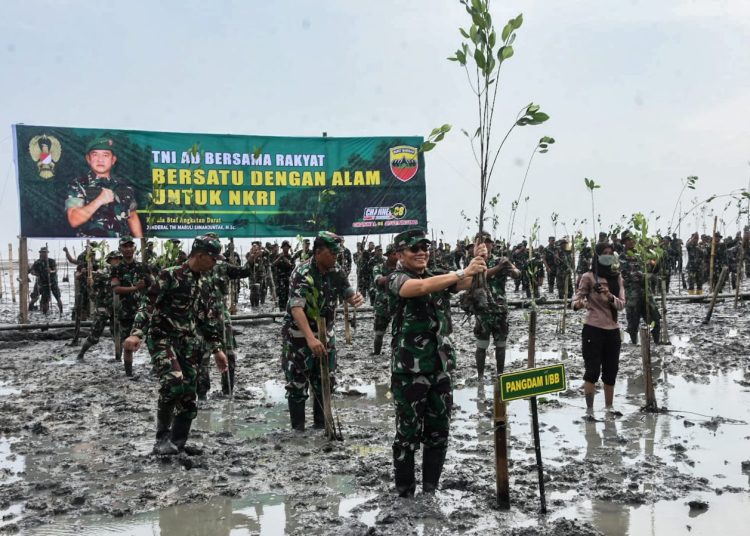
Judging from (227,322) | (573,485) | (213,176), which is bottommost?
(573,485)

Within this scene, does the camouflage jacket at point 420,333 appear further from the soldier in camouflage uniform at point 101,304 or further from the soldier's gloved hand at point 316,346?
the soldier in camouflage uniform at point 101,304

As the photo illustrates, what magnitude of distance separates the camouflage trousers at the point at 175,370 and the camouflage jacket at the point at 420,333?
1978 millimetres

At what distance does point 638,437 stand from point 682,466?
85cm

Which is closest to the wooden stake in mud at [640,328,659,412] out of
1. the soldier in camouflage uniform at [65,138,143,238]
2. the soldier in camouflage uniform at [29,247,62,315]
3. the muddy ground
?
the muddy ground

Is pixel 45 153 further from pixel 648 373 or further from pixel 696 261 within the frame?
pixel 696 261

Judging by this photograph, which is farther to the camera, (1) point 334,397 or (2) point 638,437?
(1) point 334,397

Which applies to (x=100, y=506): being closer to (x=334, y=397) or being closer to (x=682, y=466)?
(x=334, y=397)

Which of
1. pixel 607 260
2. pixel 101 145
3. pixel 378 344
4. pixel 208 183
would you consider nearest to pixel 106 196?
pixel 101 145

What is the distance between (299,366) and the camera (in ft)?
21.1

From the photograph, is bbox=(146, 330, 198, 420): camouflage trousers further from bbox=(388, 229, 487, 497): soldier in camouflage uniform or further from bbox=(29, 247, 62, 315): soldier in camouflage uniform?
bbox=(29, 247, 62, 315): soldier in camouflage uniform

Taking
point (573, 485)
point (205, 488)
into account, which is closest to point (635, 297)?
point (573, 485)

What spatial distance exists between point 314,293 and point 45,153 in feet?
42.3

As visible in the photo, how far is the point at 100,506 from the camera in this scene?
4703 millimetres

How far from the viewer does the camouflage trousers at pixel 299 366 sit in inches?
253
